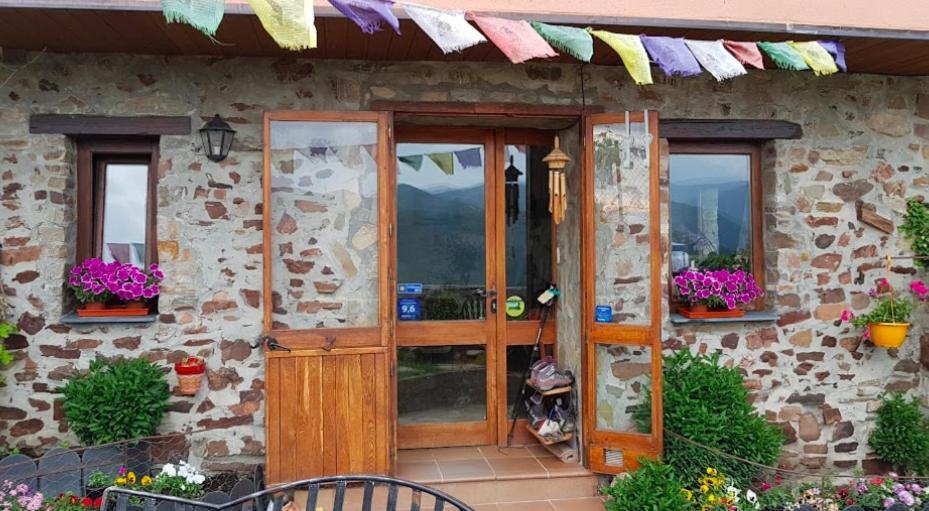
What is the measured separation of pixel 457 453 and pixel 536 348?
3.06ft

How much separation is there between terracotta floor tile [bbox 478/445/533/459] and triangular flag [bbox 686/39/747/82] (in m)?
2.68

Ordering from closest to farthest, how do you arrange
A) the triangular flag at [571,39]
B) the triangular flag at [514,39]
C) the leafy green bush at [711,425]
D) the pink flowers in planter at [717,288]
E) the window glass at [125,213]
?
1. the triangular flag at [514,39]
2. the triangular flag at [571,39]
3. the leafy green bush at [711,425]
4. the window glass at [125,213]
5. the pink flowers in planter at [717,288]

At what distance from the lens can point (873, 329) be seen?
416 cm

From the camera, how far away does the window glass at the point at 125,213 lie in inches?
157

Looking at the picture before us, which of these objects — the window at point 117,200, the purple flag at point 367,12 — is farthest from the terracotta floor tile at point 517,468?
the purple flag at point 367,12

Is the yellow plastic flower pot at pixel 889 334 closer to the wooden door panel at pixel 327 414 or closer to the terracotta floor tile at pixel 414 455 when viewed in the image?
the terracotta floor tile at pixel 414 455

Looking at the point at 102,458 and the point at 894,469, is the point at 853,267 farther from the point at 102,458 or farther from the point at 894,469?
the point at 102,458

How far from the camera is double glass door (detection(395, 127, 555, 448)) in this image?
4.35 m

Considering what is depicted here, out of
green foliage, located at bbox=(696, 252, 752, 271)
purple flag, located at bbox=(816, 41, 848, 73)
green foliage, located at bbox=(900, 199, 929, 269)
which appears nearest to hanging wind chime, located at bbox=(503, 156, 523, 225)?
green foliage, located at bbox=(696, 252, 752, 271)

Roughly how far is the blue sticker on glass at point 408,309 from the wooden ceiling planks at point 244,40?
165 centimetres

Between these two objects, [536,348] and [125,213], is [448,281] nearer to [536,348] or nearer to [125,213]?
[536,348]

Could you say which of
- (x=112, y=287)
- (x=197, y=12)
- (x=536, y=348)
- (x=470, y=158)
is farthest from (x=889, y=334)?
(x=112, y=287)

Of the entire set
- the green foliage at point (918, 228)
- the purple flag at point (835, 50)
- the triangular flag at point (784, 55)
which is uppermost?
the purple flag at point (835, 50)

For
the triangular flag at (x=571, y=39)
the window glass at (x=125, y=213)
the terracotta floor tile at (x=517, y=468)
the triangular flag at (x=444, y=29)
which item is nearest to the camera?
the triangular flag at (x=444, y=29)
